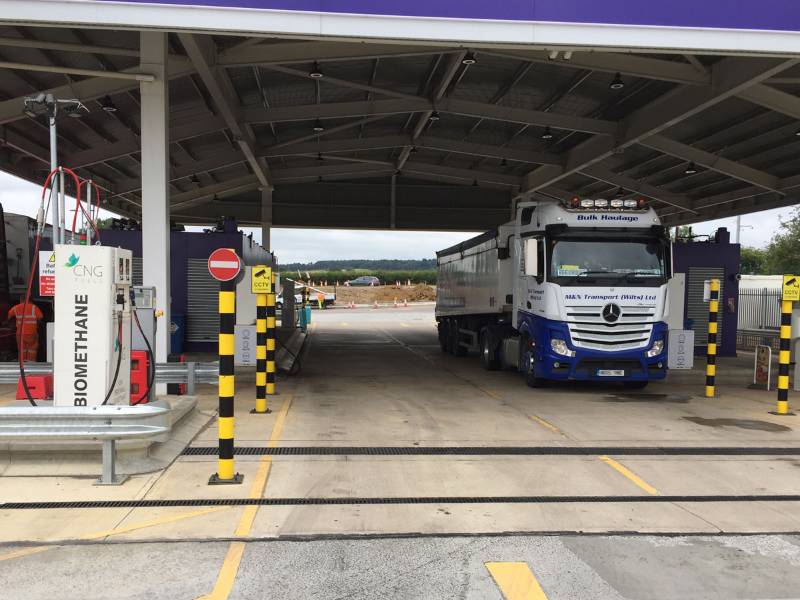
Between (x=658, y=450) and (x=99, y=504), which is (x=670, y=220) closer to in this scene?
(x=658, y=450)

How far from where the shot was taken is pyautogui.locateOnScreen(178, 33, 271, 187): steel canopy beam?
11.0 metres

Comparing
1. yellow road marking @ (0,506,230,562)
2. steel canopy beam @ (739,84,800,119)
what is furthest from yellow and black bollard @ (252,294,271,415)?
steel canopy beam @ (739,84,800,119)

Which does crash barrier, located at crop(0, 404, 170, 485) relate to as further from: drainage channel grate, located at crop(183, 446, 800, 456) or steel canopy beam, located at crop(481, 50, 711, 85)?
steel canopy beam, located at crop(481, 50, 711, 85)

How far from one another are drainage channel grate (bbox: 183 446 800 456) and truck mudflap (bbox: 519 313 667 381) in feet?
12.0

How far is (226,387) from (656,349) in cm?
849

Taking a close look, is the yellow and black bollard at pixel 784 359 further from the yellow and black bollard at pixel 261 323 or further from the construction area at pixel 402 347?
the yellow and black bollard at pixel 261 323

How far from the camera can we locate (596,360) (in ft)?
38.5

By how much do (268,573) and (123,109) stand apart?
1434 centimetres

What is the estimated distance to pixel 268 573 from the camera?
4.40m

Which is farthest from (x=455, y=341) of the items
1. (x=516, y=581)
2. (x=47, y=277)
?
(x=516, y=581)

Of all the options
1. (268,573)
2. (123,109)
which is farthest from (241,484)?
(123,109)

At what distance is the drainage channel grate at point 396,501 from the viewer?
5652 millimetres

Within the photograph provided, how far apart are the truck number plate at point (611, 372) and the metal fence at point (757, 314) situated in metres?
13.9

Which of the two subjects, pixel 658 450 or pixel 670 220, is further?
pixel 670 220
